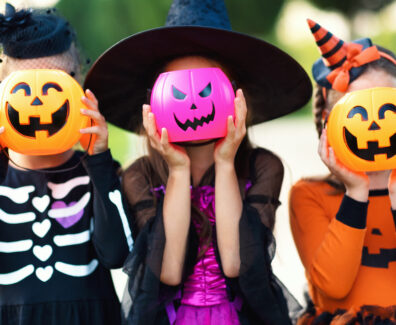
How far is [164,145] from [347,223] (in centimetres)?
98

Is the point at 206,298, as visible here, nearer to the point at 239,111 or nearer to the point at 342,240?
the point at 342,240

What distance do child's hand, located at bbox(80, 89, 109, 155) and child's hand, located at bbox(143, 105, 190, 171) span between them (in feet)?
0.73

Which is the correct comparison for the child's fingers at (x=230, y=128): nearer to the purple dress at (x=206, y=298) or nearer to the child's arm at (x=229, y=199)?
the child's arm at (x=229, y=199)

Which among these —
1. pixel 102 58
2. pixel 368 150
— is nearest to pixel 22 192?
pixel 102 58

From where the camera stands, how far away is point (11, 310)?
2.69 m

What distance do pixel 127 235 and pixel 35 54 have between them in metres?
1.06

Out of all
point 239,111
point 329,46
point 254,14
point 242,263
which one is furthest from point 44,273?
point 254,14

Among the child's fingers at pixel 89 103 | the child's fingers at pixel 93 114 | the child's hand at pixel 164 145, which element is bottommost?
the child's hand at pixel 164 145

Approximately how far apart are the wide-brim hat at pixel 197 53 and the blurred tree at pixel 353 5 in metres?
17.3

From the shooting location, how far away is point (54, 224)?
2787 mm

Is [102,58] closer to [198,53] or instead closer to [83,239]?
[198,53]

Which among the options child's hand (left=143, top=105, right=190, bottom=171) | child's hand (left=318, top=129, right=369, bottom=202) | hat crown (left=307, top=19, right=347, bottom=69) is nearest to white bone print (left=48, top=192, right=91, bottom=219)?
child's hand (left=143, top=105, right=190, bottom=171)

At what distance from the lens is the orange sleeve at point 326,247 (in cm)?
263

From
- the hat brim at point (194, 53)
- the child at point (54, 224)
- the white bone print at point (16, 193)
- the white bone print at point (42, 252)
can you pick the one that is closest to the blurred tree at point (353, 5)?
the hat brim at point (194, 53)
